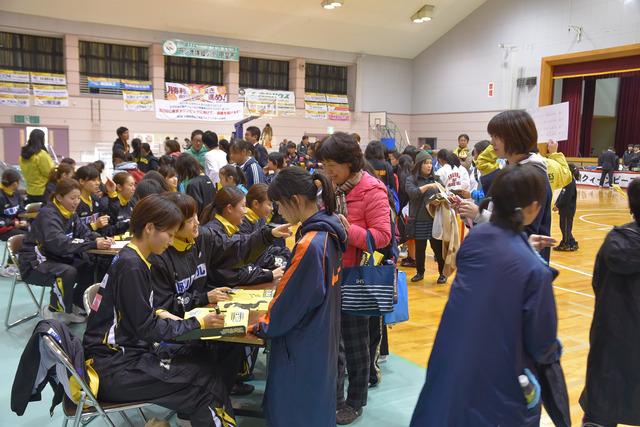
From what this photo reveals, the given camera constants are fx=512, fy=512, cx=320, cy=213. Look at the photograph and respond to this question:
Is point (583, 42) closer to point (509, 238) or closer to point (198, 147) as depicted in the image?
point (198, 147)

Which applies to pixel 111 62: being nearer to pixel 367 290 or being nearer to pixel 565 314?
pixel 565 314

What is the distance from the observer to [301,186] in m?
2.08

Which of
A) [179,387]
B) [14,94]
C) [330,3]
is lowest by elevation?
[179,387]

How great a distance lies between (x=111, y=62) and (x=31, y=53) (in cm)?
203

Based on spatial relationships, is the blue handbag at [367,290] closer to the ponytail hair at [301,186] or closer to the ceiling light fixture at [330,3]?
the ponytail hair at [301,186]

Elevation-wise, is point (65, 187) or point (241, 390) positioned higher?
point (65, 187)

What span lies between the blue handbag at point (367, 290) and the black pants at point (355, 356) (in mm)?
127

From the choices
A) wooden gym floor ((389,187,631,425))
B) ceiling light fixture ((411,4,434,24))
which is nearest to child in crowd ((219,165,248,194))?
wooden gym floor ((389,187,631,425))

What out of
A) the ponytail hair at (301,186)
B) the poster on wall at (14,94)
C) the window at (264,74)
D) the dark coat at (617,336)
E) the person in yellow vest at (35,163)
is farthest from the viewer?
the window at (264,74)

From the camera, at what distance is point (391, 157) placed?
26.0 feet

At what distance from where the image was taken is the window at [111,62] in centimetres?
1443

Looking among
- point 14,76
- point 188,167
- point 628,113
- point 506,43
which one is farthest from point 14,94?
point 628,113

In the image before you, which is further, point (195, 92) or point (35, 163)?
point (195, 92)

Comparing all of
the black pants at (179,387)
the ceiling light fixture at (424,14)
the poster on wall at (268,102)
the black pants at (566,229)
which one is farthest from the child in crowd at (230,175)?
the ceiling light fixture at (424,14)
